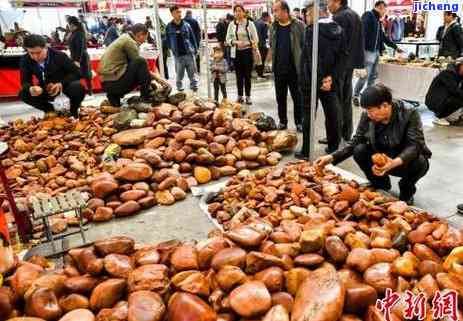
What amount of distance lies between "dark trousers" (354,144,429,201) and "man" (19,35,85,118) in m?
3.09

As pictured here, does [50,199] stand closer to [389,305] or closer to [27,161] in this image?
[27,161]

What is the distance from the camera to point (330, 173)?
8.91ft

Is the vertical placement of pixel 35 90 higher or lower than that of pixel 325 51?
lower

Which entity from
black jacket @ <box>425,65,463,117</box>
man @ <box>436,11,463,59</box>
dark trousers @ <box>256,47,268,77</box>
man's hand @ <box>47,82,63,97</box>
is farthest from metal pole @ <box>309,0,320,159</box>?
dark trousers @ <box>256,47,268,77</box>

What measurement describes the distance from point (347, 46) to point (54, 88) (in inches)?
115

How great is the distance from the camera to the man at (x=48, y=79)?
13.9 feet

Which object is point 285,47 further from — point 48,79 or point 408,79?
point 48,79

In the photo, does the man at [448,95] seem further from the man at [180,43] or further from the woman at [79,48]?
the woman at [79,48]

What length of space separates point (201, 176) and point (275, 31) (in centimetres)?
183

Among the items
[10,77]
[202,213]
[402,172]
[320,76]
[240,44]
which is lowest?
[202,213]

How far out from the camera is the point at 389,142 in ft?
7.89

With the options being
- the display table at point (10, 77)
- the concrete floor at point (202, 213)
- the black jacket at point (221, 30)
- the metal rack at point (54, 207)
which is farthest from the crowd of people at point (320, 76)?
the black jacket at point (221, 30)

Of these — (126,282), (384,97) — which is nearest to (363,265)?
(126,282)

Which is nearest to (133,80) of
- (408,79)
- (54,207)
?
(54,207)
